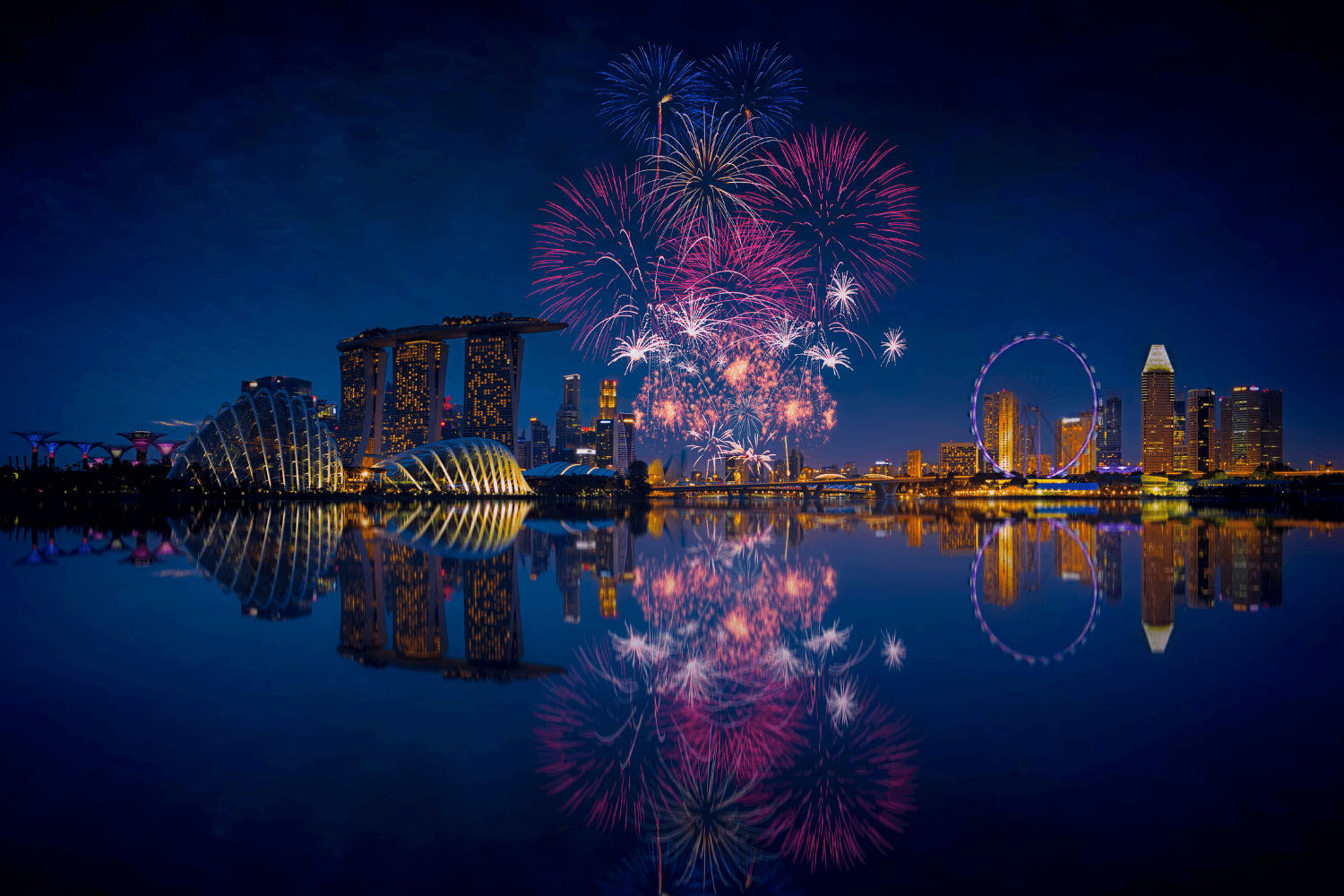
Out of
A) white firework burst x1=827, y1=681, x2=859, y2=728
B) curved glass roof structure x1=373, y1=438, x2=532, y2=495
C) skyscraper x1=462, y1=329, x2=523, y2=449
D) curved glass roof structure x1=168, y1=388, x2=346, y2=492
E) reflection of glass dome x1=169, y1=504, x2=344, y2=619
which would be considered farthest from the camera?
skyscraper x1=462, y1=329, x2=523, y2=449

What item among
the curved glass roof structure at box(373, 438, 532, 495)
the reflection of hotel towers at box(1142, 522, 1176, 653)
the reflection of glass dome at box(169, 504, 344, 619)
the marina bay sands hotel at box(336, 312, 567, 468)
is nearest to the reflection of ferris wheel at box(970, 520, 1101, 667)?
the reflection of hotel towers at box(1142, 522, 1176, 653)

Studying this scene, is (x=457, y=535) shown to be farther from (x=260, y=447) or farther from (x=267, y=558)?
(x=260, y=447)

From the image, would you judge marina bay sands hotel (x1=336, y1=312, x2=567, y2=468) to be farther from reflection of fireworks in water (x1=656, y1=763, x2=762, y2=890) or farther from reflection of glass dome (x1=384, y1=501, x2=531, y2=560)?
reflection of fireworks in water (x1=656, y1=763, x2=762, y2=890)

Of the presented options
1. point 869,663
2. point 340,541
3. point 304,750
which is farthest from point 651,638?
point 340,541

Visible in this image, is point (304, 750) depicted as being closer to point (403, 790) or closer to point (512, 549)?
point (403, 790)

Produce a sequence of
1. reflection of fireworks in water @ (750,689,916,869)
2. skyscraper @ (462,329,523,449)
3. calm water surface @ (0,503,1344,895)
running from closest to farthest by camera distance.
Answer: calm water surface @ (0,503,1344,895)
reflection of fireworks in water @ (750,689,916,869)
skyscraper @ (462,329,523,449)

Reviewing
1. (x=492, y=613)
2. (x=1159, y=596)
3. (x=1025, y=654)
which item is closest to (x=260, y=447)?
(x=492, y=613)
